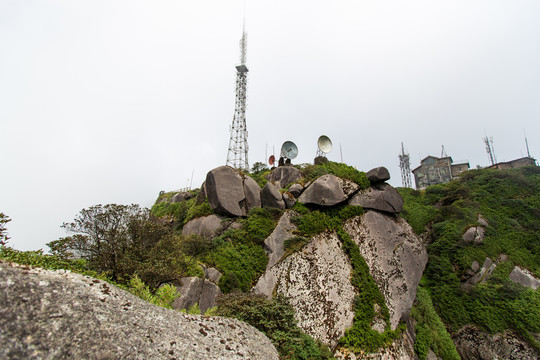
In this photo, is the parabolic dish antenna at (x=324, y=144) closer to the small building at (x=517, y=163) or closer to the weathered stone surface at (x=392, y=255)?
the weathered stone surface at (x=392, y=255)

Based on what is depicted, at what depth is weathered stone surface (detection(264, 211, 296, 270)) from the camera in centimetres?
1902

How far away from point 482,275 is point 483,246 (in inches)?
124

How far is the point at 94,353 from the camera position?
5.21 meters

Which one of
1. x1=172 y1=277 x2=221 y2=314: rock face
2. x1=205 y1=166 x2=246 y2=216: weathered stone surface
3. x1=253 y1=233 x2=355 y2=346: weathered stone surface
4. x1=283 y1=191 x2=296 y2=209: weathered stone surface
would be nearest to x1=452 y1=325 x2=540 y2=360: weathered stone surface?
x1=253 y1=233 x2=355 y2=346: weathered stone surface

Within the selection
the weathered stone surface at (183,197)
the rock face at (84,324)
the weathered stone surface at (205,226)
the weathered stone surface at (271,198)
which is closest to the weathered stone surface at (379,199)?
the weathered stone surface at (271,198)

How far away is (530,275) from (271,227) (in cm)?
2465

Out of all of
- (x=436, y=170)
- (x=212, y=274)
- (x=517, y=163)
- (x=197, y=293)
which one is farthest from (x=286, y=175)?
(x=517, y=163)

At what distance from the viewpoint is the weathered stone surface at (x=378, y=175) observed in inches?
876

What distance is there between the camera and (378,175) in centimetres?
2222

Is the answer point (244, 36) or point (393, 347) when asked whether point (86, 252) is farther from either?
point (244, 36)

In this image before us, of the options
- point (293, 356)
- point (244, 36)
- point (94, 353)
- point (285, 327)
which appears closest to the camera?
point (94, 353)

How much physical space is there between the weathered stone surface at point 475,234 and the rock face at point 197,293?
26080mm

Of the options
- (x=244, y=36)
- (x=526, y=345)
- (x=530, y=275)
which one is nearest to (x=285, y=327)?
(x=526, y=345)

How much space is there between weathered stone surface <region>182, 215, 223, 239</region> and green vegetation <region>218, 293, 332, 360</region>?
8.74m
